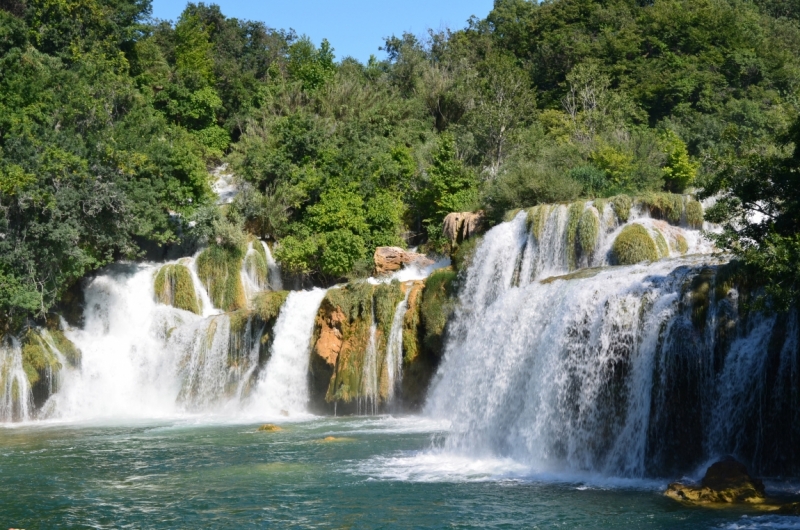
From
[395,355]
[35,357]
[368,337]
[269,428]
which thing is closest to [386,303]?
[368,337]

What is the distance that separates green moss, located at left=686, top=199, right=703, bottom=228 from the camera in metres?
28.8

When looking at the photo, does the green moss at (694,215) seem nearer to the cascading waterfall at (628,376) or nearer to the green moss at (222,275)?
the cascading waterfall at (628,376)

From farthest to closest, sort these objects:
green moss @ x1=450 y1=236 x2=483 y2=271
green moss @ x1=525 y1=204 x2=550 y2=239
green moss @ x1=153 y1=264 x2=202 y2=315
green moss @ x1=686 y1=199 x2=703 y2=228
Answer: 1. green moss @ x1=153 y1=264 x2=202 y2=315
2. green moss @ x1=450 y1=236 x2=483 y2=271
3. green moss @ x1=525 y1=204 x2=550 y2=239
4. green moss @ x1=686 y1=199 x2=703 y2=228

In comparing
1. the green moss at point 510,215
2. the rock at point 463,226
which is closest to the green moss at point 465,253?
the green moss at point 510,215

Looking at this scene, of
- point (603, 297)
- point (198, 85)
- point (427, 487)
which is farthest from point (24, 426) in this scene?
point (198, 85)

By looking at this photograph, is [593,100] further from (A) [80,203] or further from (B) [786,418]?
(B) [786,418]

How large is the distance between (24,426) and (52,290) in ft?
17.8

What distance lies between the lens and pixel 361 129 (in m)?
48.3

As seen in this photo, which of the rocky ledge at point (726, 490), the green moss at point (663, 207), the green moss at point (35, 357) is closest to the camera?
the rocky ledge at point (726, 490)

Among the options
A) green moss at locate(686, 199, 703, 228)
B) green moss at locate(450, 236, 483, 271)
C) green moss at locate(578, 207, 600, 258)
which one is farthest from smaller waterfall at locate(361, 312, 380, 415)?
green moss at locate(686, 199, 703, 228)

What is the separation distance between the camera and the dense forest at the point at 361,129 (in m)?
33.3

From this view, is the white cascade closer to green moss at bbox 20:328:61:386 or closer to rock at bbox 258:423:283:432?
green moss at bbox 20:328:61:386

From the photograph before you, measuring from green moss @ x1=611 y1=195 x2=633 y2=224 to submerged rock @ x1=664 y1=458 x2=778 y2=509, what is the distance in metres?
13.2

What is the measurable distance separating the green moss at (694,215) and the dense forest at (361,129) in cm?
159
